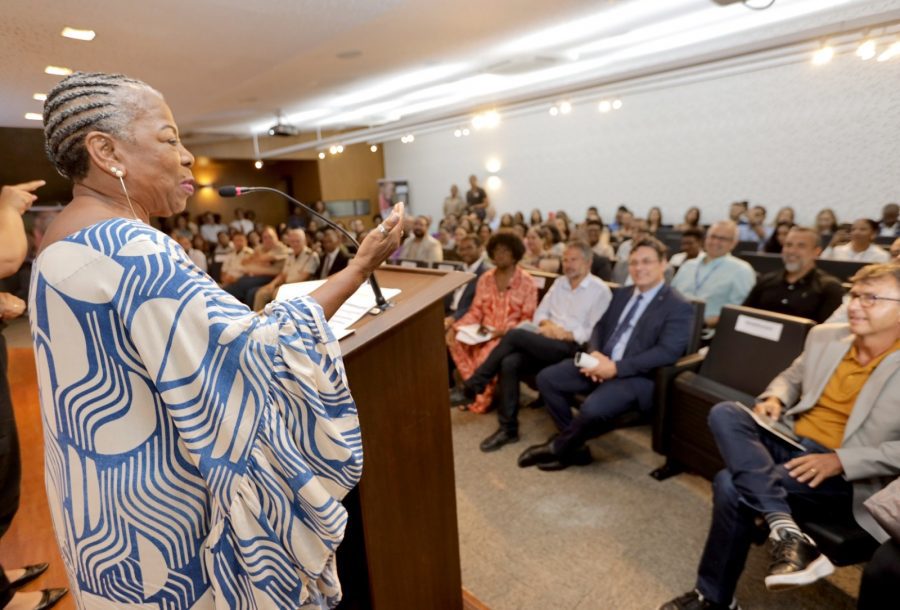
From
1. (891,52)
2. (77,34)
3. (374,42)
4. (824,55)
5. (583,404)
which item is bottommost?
(583,404)

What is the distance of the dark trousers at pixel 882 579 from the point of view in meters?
1.20

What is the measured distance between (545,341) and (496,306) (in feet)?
1.90

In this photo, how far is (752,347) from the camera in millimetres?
2248

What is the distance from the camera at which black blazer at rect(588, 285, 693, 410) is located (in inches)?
94.1

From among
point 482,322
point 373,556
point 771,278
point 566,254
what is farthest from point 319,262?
point 373,556

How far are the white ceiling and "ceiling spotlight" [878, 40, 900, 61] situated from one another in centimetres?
28

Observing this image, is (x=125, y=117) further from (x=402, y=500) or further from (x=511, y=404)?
(x=511, y=404)

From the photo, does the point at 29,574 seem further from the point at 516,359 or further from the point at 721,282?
the point at 721,282

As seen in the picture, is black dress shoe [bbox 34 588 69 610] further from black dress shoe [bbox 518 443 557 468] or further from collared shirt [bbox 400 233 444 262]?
collared shirt [bbox 400 233 444 262]

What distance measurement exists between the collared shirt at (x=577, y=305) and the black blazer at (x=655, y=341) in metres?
0.42

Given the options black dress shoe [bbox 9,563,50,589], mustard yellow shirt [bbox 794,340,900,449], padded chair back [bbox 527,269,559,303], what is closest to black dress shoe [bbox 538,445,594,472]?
mustard yellow shirt [bbox 794,340,900,449]

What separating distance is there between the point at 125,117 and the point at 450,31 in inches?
163

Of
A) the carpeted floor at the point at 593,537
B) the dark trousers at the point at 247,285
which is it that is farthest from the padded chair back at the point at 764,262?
the dark trousers at the point at 247,285

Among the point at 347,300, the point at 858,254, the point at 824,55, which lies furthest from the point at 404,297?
the point at 824,55
